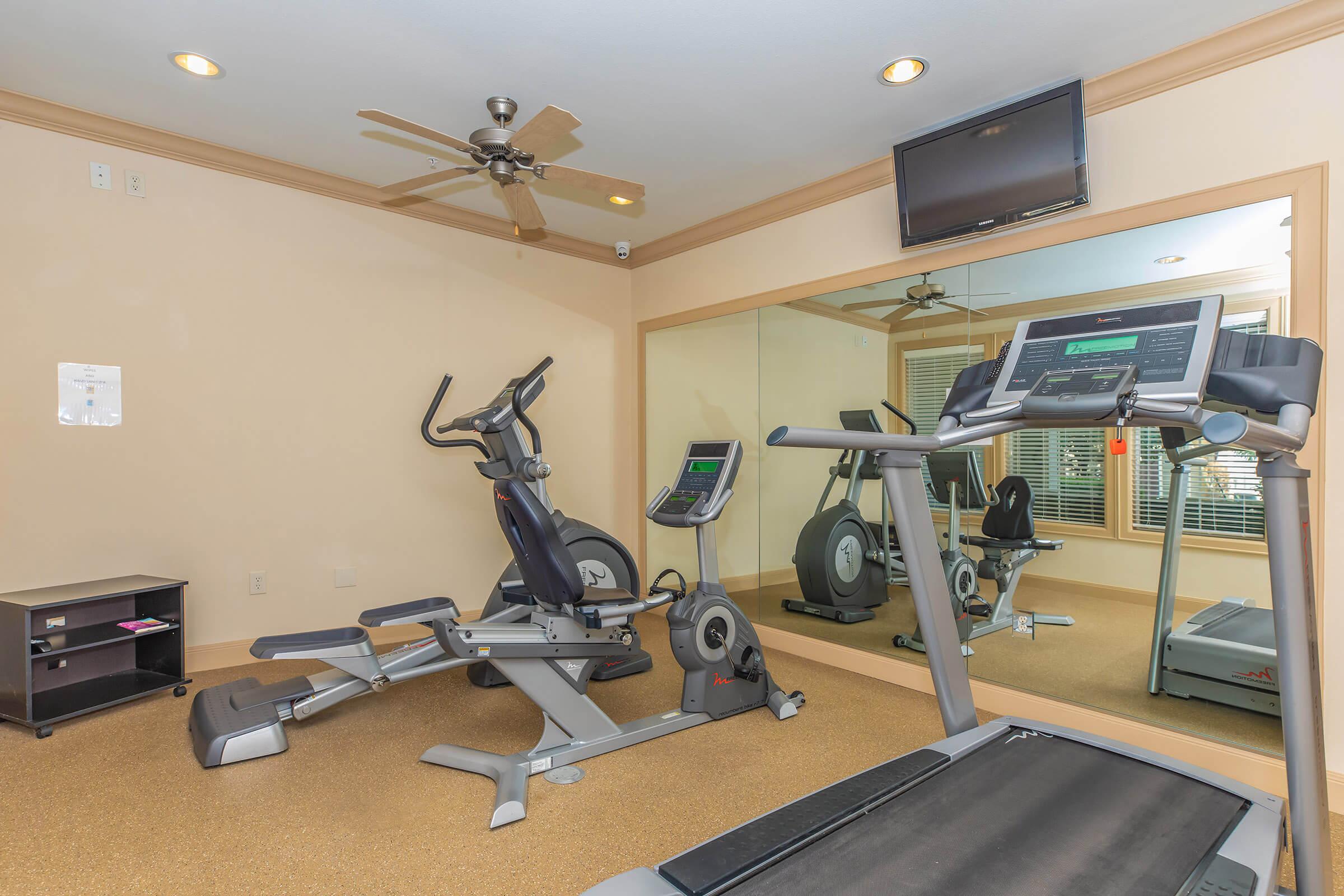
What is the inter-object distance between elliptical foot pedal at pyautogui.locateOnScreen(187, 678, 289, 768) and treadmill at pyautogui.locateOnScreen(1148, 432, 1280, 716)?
11.0 ft

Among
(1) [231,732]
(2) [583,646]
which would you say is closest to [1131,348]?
(2) [583,646]

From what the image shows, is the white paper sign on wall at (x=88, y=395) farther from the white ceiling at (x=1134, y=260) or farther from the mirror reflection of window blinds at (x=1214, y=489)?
the mirror reflection of window blinds at (x=1214, y=489)

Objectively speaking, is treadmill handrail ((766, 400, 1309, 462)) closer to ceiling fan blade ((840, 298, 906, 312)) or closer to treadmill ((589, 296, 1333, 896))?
treadmill ((589, 296, 1333, 896))

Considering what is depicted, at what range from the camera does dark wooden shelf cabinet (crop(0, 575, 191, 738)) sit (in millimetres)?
2723

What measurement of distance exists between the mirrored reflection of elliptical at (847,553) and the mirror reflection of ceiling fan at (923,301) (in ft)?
2.18

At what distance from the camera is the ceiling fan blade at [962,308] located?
3.13m

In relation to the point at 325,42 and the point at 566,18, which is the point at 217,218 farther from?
the point at 566,18

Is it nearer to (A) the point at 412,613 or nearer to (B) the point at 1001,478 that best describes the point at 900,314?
(B) the point at 1001,478

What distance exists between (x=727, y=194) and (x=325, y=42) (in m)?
2.21

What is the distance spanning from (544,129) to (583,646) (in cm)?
190

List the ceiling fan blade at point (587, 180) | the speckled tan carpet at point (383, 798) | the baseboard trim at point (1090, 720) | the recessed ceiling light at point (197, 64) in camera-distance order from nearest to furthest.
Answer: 1. the speckled tan carpet at point (383, 798)
2. the baseboard trim at point (1090, 720)
3. the recessed ceiling light at point (197, 64)
4. the ceiling fan blade at point (587, 180)

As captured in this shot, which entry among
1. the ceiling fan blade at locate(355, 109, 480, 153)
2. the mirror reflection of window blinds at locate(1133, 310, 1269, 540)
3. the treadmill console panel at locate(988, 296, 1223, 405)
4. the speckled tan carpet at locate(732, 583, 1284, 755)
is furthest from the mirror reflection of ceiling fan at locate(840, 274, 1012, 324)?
the ceiling fan blade at locate(355, 109, 480, 153)

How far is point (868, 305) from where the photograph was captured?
364 centimetres

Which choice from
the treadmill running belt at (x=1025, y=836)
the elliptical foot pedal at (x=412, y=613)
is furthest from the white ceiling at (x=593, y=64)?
the treadmill running belt at (x=1025, y=836)
